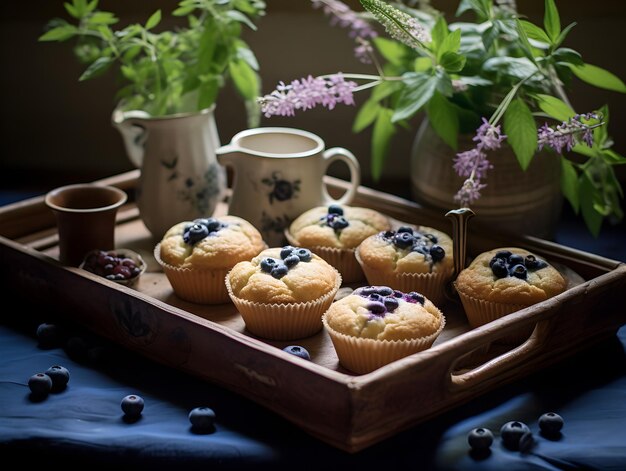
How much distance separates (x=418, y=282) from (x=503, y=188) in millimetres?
312

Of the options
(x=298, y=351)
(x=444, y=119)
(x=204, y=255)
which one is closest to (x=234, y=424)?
(x=298, y=351)

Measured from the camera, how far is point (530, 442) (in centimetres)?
142

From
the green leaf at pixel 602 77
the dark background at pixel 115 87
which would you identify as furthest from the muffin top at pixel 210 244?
the dark background at pixel 115 87

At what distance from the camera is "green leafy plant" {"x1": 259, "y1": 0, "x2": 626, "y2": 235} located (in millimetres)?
1740

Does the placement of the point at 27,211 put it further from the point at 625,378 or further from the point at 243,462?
the point at 625,378

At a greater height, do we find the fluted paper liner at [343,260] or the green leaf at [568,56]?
the green leaf at [568,56]

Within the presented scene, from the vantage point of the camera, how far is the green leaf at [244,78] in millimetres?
2068

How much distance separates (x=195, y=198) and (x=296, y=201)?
22 centimetres

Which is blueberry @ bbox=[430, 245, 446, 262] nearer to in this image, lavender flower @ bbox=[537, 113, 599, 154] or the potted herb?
lavender flower @ bbox=[537, 113, 599, 154]

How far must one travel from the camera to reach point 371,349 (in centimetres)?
151

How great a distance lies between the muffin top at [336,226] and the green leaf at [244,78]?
1.02 feet

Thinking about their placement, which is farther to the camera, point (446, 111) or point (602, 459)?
point (446, 111)

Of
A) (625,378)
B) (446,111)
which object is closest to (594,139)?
(446,111)

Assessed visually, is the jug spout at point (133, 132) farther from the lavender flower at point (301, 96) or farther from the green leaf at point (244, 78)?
the lavender flower at point (301, 96)
